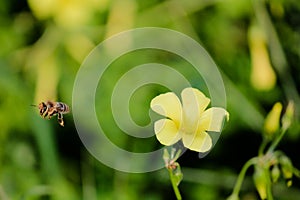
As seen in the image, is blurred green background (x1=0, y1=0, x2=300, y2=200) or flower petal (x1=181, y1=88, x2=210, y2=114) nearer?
flower petal (x1=181, y1=88, x2=210, y2=114)

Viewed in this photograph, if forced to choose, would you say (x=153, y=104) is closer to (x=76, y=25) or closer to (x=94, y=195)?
(x=94, y=195)

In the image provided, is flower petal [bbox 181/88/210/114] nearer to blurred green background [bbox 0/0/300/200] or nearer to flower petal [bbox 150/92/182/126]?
flower petal [bbox 150/92/182/126]

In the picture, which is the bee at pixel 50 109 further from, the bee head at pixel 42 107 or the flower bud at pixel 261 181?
the flower bud at pixel 261 181

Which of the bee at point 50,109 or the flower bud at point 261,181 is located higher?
the bee at point 50,109

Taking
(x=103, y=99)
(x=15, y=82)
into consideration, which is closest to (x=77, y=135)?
(x=103, y=99)

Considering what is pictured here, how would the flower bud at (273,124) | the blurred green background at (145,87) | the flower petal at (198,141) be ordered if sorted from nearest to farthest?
the flower petal at (198,141), the flower bud at (273,124), the blurred green background at (145,87)

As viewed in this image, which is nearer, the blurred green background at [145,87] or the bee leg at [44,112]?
the bee leg at [44,112]

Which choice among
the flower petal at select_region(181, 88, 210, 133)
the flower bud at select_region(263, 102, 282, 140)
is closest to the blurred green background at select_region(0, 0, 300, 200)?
the flower bud at select_region(263, 102, 282, 140)

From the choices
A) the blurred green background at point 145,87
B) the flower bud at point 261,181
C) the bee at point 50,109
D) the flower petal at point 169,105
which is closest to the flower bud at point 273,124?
the flower bud at point 261,181

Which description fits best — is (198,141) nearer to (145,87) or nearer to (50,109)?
(50,109)
